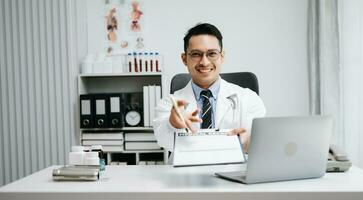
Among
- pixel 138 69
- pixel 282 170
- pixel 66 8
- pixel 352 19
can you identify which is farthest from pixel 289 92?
pixel 282 170

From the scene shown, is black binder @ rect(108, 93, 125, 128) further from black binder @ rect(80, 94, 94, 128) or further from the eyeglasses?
the eyeglasses

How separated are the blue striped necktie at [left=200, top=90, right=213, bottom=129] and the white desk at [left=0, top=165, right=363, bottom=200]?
0.60 m

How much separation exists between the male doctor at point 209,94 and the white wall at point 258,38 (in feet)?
4.38

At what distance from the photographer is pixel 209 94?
1891 millimetres

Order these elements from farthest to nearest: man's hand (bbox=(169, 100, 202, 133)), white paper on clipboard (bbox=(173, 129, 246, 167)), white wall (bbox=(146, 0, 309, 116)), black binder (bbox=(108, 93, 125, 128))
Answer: white wall (bbox=(146, 0, 309, 116)), black binder (bbox=(108, 93, 125, 128)), man's hand (bbox=(169, 100, 202, 133)), white paper on clipboard (bbox=(173, 129, 246, 167))

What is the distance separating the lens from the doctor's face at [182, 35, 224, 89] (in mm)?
1739

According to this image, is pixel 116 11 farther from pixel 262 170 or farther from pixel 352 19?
pixel 262 170

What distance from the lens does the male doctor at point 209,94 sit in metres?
1.74

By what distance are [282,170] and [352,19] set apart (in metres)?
1.74

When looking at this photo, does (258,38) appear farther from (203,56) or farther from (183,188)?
(183,188)

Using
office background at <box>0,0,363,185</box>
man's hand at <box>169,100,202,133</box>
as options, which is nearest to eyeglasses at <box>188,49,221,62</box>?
man's hand at <box>169,100,202,133</box>

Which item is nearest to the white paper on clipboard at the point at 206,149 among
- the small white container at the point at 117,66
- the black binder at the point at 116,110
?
the black binder at the point at 116,110

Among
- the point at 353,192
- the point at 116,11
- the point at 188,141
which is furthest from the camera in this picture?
the point at 116,11

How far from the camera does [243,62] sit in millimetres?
3264
